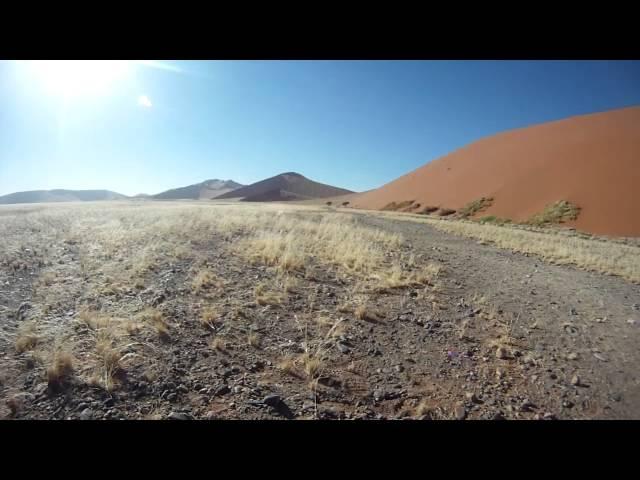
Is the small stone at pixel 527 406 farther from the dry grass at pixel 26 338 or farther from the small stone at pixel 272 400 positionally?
the dry grass at pixel 26 338

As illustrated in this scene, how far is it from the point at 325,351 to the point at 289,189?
375 ft

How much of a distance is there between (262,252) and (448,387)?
480 centimetres

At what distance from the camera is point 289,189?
115188 millimetres

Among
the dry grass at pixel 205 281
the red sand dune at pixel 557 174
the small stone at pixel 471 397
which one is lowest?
the small stone at pixel 471 397

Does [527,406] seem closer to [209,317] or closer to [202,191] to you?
[209,317]

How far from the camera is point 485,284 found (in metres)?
6.18

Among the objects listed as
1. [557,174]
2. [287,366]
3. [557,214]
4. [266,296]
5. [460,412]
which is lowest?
[460,412]

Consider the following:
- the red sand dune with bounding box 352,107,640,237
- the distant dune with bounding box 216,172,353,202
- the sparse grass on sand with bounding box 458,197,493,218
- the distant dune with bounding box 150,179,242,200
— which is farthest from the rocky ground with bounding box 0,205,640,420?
the distant dune with bounding box 150,179,242,200

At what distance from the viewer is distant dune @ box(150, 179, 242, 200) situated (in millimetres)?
129500

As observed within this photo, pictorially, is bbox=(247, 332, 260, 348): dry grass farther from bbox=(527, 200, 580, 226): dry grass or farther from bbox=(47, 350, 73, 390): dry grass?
bbox=(527, 200, 580, 226): dry grass

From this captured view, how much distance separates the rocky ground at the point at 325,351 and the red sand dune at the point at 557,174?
23235mm

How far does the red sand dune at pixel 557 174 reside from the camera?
910 inches

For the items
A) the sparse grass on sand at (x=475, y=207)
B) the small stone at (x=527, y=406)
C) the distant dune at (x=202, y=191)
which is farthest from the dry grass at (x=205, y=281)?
the distant dune at (x=202, y=191)

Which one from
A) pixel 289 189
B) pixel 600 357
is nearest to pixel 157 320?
pixel 600 357
